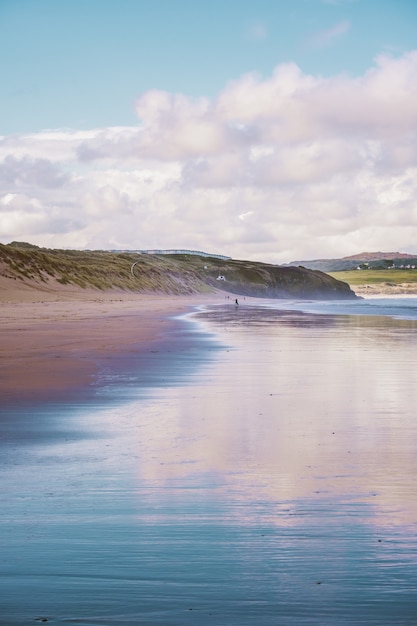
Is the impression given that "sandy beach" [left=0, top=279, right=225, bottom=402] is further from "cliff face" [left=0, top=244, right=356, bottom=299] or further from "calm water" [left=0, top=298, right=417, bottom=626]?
"cliff face" [left=0, top=244, right=356, bottom=299]

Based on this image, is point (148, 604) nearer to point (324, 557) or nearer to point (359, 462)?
point (324, 557)

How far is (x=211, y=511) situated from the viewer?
20.8 feet

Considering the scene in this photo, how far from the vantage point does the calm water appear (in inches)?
176

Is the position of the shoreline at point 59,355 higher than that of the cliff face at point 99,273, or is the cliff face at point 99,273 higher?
the cliff face at point 99,273

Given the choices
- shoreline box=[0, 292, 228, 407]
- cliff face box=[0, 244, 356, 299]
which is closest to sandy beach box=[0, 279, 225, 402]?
shoreline box=[0, 292, 228, 407]

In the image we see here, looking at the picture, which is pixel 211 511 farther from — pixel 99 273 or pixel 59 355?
pixel 99 273

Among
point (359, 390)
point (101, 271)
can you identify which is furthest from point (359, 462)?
point (101, 271)

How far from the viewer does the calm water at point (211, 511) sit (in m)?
4.48

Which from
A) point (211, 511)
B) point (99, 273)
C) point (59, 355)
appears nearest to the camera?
point (211, 511)

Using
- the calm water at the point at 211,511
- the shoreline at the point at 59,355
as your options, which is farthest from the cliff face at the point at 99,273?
the calm water at the point at 211,511

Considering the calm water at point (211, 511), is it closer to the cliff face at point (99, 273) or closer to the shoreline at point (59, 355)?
the shoreline at point (59, 355)

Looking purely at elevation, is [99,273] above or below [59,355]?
above

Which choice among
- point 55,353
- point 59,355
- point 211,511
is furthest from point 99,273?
point 211,511

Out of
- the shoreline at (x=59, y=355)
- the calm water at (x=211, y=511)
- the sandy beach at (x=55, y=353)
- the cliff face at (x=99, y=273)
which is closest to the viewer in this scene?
the calm water at (x=211, y=511)
